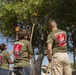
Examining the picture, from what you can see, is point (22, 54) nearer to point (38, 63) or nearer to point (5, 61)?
point (5, 61)

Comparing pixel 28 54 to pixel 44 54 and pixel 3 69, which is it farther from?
pixel 44 54

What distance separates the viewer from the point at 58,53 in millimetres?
7707

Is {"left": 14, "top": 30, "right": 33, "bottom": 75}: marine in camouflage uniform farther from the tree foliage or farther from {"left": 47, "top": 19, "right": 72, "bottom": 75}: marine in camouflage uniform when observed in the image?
the tree foliage

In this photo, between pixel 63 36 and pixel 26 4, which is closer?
pixel 63 36

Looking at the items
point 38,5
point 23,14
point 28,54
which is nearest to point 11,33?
point 23,14

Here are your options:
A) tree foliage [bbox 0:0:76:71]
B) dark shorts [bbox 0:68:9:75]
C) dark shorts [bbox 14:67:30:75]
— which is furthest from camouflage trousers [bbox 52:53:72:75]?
tree foliage [bbox 0:0:76:71]

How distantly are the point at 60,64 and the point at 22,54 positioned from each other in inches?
45.2

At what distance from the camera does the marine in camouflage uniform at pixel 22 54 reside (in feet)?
26.8

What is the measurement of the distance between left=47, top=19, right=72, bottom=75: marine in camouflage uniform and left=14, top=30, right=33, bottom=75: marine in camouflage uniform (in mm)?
786

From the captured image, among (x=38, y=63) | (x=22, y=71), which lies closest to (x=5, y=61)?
(x=22, y=71)

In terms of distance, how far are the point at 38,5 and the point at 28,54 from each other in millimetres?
14557

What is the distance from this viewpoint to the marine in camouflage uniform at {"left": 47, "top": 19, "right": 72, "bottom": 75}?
7.64 m

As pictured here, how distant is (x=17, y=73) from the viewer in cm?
821

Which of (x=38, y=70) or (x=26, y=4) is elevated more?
(x=26, y=4)
